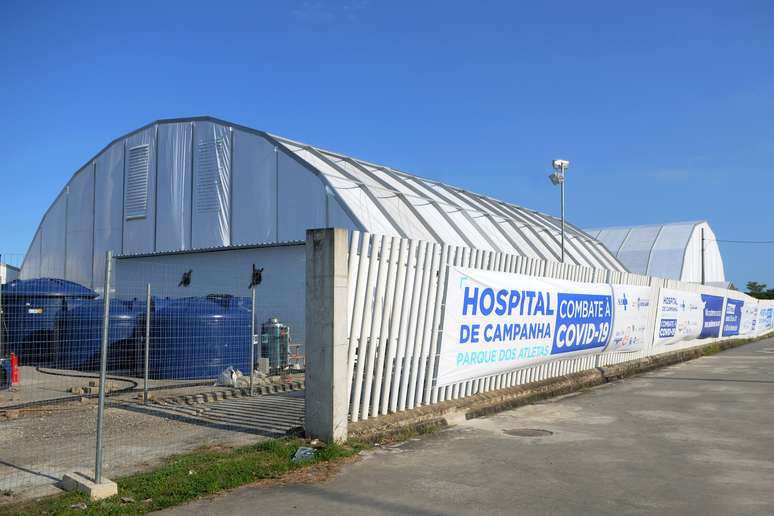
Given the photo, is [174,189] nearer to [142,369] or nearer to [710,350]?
[142,369]

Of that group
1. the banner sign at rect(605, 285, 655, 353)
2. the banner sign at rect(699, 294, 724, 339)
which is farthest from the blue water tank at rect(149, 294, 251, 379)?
the banner sign at rect(699, 294, 724, 339)

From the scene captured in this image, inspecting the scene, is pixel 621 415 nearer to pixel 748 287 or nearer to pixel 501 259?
pixel 501 259

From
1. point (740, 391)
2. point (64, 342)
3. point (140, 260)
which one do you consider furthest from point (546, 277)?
point (140, 260)

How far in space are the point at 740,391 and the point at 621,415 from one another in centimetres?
478

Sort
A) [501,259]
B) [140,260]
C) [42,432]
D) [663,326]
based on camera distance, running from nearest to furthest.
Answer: [42,432] → [501,259] → [663,326] → [140,260]

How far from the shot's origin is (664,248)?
5578cm

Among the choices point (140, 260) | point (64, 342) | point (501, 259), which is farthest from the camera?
point (140, 260)

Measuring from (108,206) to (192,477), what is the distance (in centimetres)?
2187

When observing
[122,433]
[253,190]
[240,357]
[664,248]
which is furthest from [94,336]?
[664,248]

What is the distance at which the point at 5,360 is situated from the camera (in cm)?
1254

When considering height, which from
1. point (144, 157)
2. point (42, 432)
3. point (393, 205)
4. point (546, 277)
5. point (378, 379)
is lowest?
point (42, 432)

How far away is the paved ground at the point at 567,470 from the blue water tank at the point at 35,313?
39.6 ft

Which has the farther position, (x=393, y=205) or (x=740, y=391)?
(x=393, y=205)

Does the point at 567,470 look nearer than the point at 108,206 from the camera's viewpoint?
Yes
